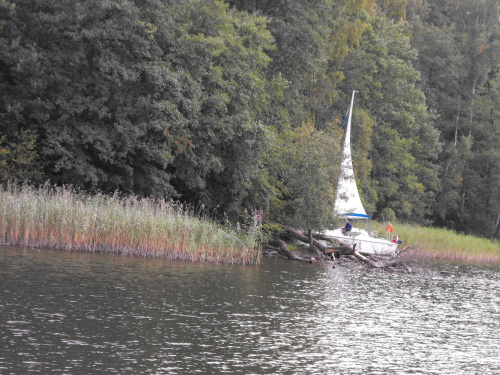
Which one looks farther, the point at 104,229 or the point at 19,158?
the point at 19,158

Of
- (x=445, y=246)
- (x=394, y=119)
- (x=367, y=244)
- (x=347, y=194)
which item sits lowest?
(x=445, y=246)

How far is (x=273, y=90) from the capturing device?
33375 mm

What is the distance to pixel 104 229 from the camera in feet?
66.2

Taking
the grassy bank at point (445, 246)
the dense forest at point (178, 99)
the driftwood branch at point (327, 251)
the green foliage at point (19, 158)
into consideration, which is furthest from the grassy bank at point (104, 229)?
the grassy bank at point (445, 246)

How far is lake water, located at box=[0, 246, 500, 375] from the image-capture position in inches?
373

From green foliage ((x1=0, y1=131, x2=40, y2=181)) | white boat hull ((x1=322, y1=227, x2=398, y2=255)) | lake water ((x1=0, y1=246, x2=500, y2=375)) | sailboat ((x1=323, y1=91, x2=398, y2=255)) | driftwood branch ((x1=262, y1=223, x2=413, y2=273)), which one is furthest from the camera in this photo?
white boat hull ((x1=322, y1=227, x2=398, y2=255))

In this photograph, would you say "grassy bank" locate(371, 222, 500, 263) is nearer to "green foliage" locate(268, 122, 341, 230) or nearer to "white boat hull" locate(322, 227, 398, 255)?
"white boat hull" locate(322, 227, 398, 255)

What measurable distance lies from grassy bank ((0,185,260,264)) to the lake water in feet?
3.00

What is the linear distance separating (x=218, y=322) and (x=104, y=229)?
29.5 ft

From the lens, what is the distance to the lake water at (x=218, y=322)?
31.1ft

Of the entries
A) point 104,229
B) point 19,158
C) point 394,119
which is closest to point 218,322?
point 104,229

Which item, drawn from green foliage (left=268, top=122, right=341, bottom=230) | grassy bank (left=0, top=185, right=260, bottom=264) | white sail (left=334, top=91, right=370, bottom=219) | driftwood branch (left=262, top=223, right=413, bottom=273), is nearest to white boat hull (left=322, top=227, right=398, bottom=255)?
driftwood branch (left=262, top=223, right=413, bottom=273)

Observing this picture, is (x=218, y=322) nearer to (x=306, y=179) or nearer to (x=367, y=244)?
(x=306, y=179)

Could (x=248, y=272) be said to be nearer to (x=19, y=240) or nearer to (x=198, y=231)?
(x=198, y=231)
